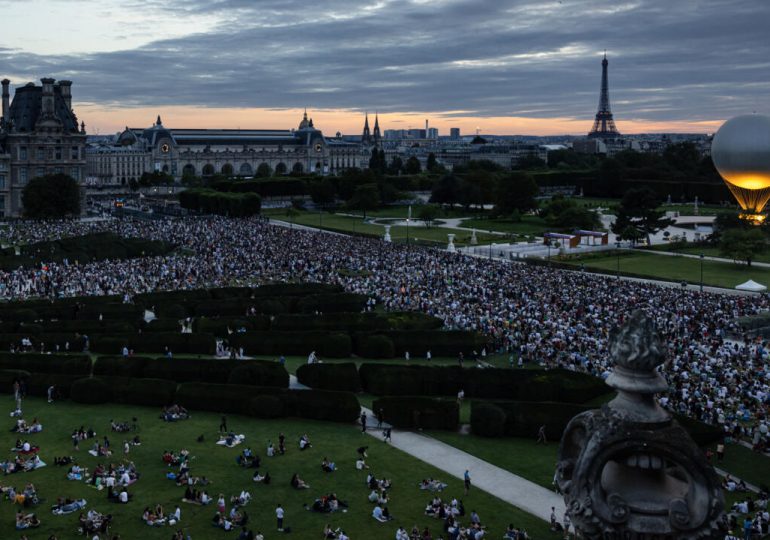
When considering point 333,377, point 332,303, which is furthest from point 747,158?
point 333,377

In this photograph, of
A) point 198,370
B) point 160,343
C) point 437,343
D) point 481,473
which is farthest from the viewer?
point 160,343

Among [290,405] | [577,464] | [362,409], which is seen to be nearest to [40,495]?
[290,405]

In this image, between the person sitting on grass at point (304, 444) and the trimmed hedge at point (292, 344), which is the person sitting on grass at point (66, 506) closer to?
the person sitting on grass at point (304, 444)

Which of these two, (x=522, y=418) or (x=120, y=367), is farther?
(x=120, y=367)

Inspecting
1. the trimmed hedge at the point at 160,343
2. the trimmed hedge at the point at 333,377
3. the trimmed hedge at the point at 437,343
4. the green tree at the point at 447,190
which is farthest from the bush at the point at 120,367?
the green tree at the point at 447,190

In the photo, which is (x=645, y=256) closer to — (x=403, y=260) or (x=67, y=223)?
(x=403, y=260)

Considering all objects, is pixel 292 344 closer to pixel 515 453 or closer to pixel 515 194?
pixel 515 453
